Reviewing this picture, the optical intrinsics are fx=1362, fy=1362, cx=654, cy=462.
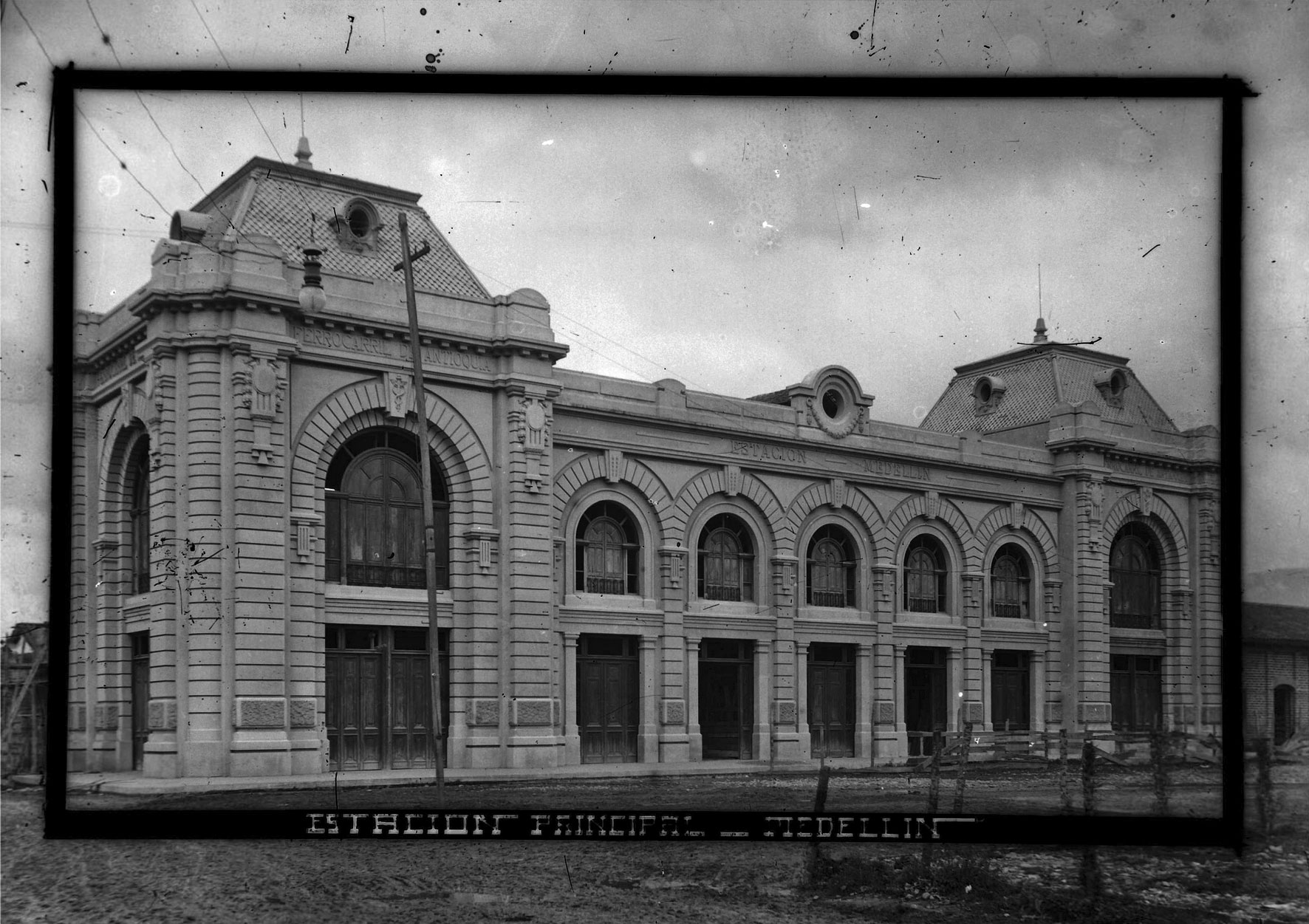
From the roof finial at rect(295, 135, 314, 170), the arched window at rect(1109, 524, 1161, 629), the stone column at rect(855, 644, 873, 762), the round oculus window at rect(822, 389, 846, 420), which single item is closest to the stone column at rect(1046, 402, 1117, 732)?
the arched window at rect(1109, 524, 1161, 629)

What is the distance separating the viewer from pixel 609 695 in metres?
26.6

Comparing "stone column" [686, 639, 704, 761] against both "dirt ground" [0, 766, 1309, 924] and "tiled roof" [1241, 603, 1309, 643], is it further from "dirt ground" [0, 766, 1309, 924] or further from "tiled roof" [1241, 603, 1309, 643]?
"tiled roof" [1241, 603, 1309, 643]

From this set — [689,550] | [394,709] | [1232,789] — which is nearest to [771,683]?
[689,550]

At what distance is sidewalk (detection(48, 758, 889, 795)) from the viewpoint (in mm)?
20625

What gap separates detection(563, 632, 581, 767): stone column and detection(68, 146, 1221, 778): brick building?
58 millimetres

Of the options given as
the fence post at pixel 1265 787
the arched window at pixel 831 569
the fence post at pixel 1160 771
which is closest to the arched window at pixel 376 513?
the arched window at pixel 831 569

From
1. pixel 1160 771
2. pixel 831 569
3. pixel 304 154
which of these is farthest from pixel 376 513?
pixel 1160 771

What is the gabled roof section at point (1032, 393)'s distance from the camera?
26297mm

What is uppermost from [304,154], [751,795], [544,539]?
[304,154]

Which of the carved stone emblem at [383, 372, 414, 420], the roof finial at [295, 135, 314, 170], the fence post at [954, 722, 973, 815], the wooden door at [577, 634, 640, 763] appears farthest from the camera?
the wooden door at [577, 634, 640, 763]

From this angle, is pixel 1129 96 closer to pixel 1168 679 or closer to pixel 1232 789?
pixel 1232 789

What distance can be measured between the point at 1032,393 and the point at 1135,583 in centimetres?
443

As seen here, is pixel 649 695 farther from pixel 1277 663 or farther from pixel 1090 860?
pixel 1090 860

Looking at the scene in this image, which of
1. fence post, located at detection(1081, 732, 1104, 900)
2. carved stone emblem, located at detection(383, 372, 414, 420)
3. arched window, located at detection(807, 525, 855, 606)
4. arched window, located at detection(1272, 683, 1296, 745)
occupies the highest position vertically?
carved stone emblem, located at detection(383, 372, 414, 420)
